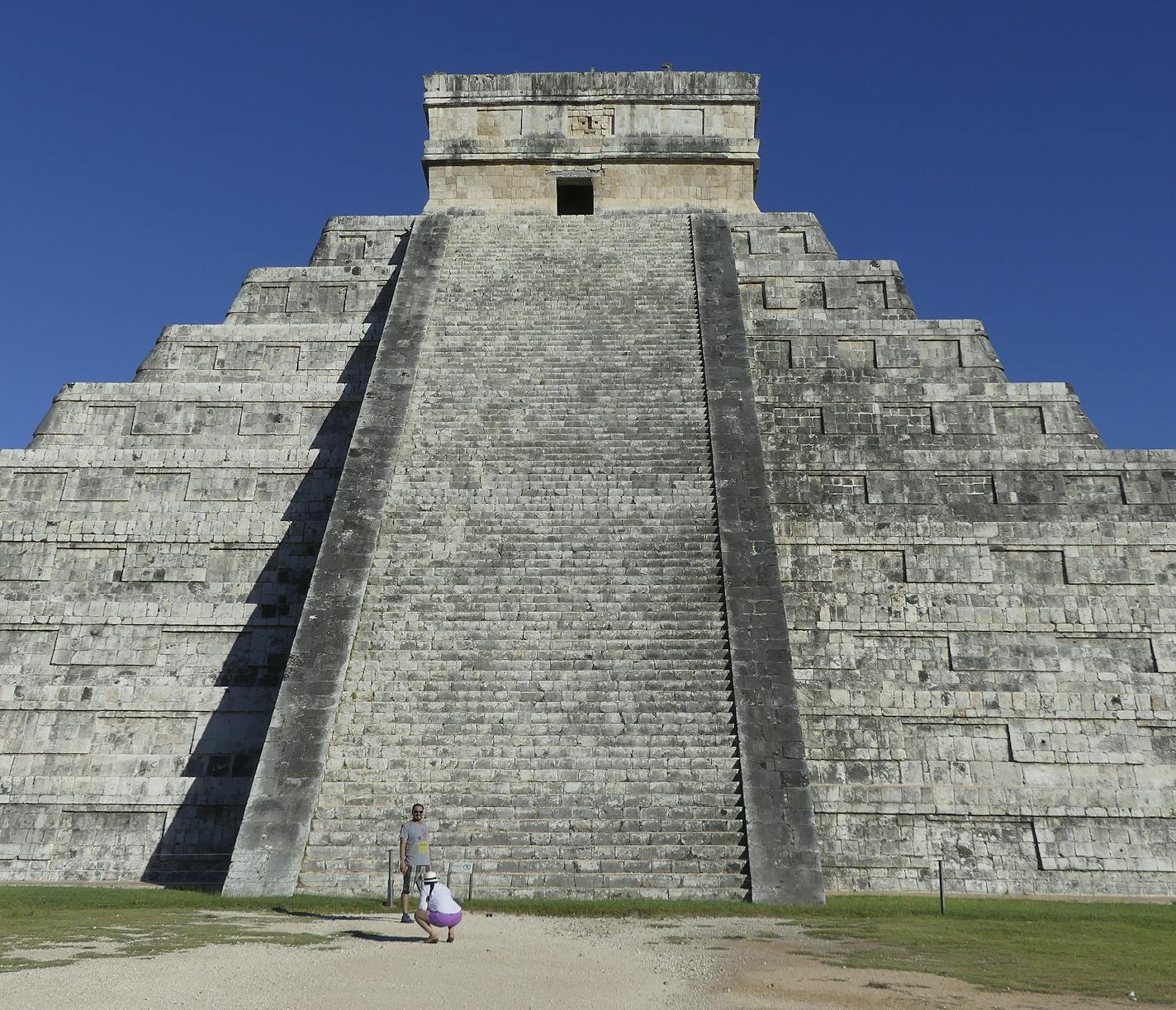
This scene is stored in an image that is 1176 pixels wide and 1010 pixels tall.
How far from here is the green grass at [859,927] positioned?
686cm

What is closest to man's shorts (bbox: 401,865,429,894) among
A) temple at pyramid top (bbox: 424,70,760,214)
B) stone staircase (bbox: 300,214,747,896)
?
stone staircase (bbox: 300,214,747,896)

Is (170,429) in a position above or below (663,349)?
below

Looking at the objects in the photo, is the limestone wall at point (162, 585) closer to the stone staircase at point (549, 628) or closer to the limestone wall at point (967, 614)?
the stone staircase at point (549, 628)

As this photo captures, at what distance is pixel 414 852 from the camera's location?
26.5 feet

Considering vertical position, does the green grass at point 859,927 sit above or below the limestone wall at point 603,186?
below

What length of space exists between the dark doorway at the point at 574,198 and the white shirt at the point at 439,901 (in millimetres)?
16654

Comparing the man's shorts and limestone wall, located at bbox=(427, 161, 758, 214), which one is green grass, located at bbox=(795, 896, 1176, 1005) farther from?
limestone wall, located at bbox=(427, 161, 758, 214)

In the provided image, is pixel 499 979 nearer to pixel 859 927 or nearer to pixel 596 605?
pixel 859 927

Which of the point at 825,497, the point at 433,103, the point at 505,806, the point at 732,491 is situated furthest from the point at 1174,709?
the point at 433,103

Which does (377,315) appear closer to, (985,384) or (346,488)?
(346,488)

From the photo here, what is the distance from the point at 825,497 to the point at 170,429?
9.32 metres

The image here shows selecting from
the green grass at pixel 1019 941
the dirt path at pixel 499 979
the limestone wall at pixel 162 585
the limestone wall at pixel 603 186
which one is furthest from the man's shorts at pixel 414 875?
the limestone wall at pixel 603 186

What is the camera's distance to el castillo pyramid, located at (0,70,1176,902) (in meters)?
10.3

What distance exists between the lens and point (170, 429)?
15.3m
